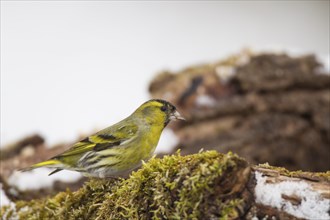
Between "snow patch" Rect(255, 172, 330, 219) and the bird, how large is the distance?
1.78 metres

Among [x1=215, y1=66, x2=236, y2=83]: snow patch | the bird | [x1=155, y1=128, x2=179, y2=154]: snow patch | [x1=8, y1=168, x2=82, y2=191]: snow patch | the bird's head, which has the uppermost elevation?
the bird's head

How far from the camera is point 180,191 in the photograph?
325 cm

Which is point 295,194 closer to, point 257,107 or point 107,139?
point 107,139

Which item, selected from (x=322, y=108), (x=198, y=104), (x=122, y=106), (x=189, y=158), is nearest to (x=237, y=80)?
(x=198, y=104)

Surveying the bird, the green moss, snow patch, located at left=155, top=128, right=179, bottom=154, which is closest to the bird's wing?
the bird

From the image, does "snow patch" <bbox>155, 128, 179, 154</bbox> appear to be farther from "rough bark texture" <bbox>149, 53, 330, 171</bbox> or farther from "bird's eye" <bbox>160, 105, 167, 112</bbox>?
"bird's eye" <bbox>160, 105, 167, 112</bbox>

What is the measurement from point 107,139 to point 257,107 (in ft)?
11.4

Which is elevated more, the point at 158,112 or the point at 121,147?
the point at 158,112

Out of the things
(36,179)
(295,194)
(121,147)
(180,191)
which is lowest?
(36,179)

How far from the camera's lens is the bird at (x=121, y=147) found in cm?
486

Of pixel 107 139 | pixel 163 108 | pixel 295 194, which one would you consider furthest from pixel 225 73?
pixel 295 194

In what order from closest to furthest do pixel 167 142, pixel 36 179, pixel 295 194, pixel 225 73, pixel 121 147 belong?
pixel 295 194, pixel 121 147, pixel 36 179, pixel 167 142, pixel 225 73

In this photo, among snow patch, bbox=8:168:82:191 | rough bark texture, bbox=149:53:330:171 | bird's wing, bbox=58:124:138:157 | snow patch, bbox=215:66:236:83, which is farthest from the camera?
snow patch, bbox=215:66:236:83

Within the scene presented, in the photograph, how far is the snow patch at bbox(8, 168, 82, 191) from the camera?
20.9ft
